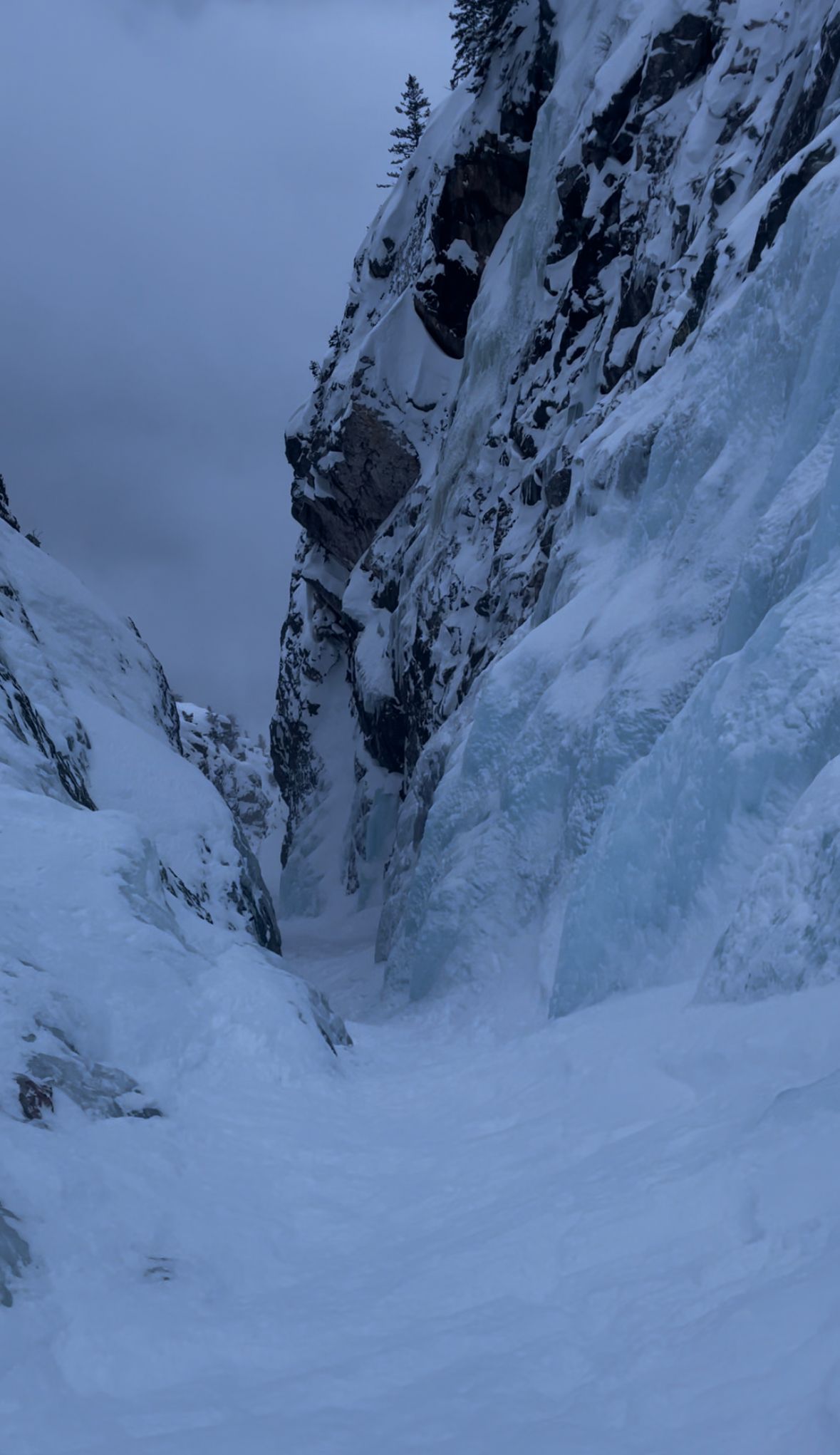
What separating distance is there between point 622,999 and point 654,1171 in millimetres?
5026

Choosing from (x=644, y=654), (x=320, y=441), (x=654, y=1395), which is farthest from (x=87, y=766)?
(x=320, y=441)

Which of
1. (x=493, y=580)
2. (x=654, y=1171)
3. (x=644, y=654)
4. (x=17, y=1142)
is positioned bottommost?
(x=654, y=1171)

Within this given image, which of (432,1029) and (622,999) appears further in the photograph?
(432,1029)

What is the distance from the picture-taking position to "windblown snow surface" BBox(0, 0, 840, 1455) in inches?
122

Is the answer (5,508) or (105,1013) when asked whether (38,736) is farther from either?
(5,508)

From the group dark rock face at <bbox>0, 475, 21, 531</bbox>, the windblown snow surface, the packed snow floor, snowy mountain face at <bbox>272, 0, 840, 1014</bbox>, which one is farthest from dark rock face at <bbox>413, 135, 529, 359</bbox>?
the packed snow floor

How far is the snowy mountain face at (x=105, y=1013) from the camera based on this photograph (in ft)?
13.8

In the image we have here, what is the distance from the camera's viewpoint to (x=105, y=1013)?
719cm

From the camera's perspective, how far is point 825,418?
34.7 ft

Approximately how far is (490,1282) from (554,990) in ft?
24.1

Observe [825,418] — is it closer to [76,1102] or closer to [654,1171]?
[654,1171]

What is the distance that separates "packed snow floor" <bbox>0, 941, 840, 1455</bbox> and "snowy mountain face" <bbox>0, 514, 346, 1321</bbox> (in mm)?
43

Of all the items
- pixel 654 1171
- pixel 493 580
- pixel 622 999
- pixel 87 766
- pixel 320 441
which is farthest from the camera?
pixel 320 441

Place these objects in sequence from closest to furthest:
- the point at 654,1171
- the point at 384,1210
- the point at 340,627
Result: 1. the point at 654,1171
2. the point at 384,1210
3. the point at 340,627
